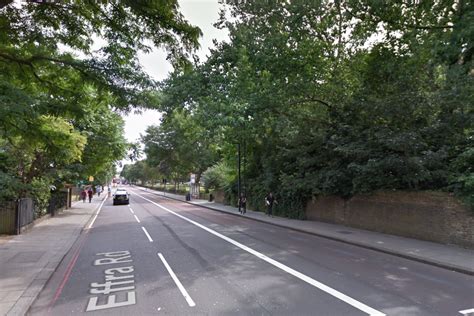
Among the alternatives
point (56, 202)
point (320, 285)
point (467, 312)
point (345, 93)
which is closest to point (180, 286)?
point (320, 285)

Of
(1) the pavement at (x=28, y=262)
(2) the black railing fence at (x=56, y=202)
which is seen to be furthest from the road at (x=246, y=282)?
(2) the black railing fence at (x=56, y=202)

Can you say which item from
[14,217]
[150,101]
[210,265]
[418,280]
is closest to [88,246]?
[14,217]

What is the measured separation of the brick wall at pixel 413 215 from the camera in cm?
1188

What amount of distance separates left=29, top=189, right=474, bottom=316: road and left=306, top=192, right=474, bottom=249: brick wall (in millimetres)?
2815

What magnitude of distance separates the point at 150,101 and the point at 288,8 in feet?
33.3

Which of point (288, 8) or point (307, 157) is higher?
point (288, 8)

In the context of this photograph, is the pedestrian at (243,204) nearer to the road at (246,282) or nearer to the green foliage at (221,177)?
the green foliage at (221,177)

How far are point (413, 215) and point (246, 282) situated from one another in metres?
8.81

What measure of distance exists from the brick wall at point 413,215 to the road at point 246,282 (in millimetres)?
2815

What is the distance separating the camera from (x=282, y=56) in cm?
1714

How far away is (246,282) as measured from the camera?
7641mm

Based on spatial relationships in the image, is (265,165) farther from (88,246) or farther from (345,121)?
(88,246)

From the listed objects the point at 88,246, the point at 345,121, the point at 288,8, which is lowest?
the point at 88,246

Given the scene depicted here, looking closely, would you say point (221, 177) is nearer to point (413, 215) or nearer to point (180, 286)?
point (413, 215)
